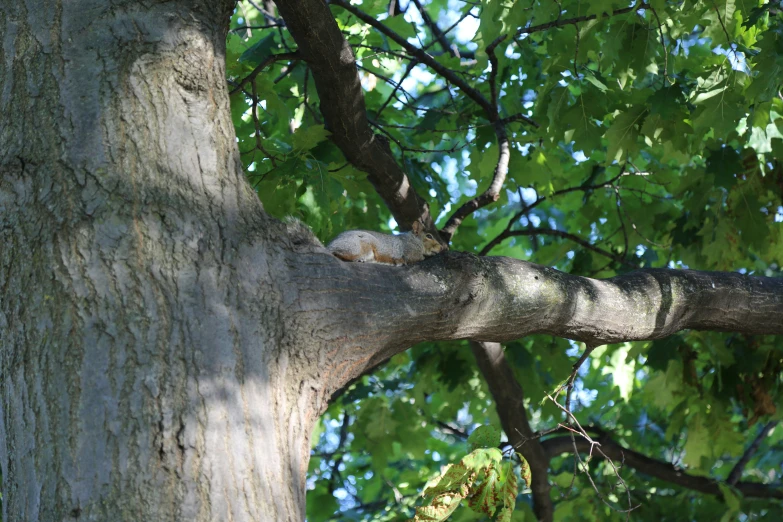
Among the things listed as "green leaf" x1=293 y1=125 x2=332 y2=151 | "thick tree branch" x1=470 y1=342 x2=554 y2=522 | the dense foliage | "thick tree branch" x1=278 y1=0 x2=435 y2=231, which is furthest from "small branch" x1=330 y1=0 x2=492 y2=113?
"thick tree branch" x1=470 y1=342 x2=554 y2=522

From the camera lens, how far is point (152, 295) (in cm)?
163

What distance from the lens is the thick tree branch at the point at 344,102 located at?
107 inches

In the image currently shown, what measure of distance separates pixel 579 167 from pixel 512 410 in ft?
7.05

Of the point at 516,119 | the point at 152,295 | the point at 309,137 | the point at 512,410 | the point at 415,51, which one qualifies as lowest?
the point at 152,295

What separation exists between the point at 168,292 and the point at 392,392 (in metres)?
4.08

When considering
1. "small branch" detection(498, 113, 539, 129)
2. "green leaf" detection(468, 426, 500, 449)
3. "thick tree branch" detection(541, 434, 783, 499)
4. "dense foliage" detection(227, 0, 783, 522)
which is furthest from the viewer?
"thick tree branch" detection(541, 434, 783, 499)

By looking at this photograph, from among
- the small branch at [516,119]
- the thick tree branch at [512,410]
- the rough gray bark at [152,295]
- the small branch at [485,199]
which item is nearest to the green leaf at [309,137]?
the small branch at [485,199]

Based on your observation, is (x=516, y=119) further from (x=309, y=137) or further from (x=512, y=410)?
(x=512, y=410)

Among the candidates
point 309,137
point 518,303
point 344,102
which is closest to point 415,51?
point 344,102

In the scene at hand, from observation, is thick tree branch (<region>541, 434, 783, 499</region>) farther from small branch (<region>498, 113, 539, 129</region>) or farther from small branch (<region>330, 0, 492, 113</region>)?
small branch (<region>330, 0, 492, 113</region>)

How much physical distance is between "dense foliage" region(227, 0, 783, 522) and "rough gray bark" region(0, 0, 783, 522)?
0.94m

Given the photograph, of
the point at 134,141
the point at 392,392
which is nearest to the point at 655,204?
the point at 392,392

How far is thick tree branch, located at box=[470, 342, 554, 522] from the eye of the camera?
4.22 meters

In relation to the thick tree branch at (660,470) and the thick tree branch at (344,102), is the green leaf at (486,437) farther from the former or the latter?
the thick tree branch at (660,470)
